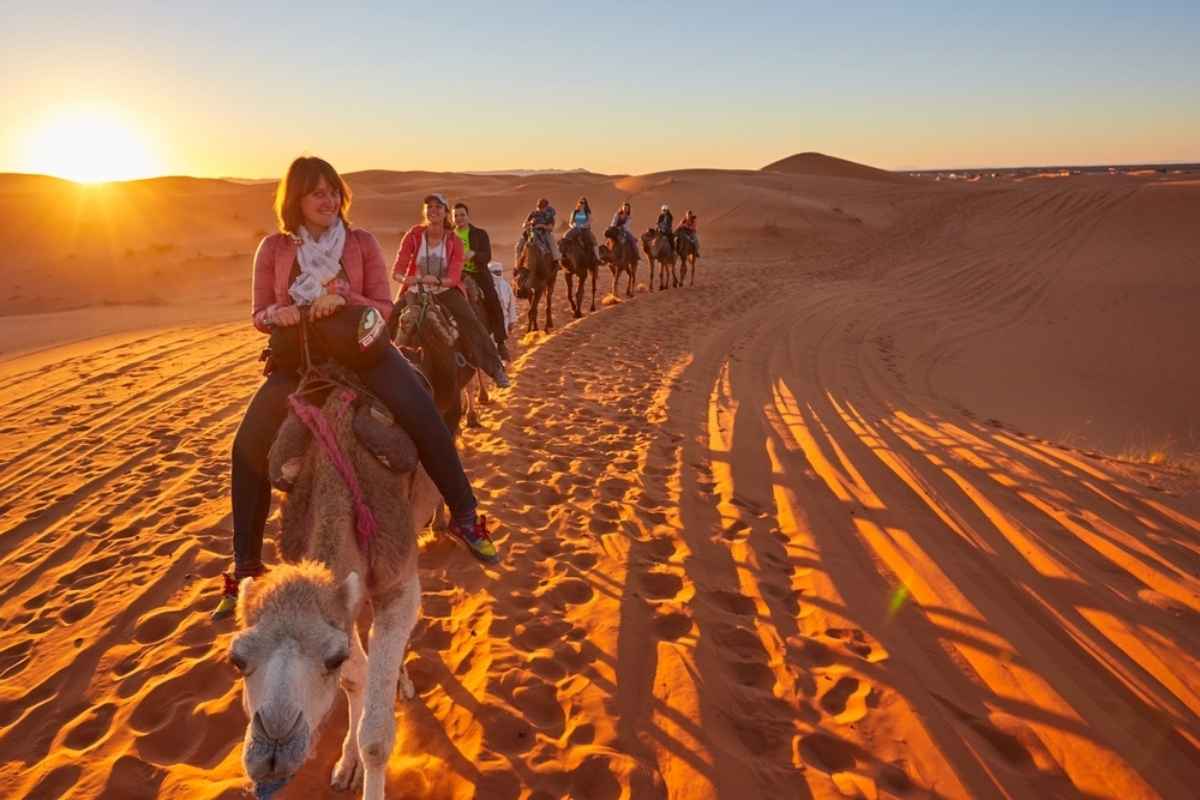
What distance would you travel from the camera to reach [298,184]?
2957 millimetres

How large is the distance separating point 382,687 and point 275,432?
52.2 inches

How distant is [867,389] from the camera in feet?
32.8

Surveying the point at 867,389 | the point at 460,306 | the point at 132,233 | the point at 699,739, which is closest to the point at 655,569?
the point at 699,739

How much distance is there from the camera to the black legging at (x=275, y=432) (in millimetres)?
3080

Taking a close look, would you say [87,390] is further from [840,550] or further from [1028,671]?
[1028,671]

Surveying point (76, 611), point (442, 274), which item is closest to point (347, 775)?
point (76, 611)

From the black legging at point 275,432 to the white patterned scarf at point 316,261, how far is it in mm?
422

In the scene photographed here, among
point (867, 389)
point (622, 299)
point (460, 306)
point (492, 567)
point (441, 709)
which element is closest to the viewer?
point (441, 709)

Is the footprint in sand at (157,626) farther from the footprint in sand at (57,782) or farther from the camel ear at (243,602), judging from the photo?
the camel ear at (243,602)

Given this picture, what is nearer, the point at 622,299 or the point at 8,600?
the point at 8,600

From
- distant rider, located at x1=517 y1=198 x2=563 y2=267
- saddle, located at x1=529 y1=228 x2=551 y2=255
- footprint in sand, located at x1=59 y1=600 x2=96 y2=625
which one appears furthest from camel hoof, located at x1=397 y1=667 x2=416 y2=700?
saddle, located at x1=529 y1=228 x2=551 y2=255

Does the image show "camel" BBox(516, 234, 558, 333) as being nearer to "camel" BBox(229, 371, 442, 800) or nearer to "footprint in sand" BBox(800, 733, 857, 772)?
"camel" BBox(229, 371, 442, 800)

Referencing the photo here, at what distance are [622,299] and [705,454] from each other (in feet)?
40.8

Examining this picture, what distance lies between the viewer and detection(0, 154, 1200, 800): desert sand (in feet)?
10.1
